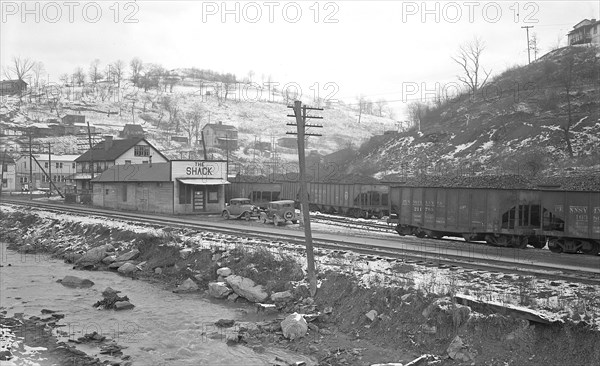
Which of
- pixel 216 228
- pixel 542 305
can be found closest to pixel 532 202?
pixel 542 305

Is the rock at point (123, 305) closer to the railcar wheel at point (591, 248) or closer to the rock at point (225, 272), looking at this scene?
→ the rock at point (225, 272)

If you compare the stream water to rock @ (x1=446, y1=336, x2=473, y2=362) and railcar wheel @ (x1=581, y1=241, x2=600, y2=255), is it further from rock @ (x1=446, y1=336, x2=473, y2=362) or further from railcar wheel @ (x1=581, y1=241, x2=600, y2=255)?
railcar wheel @ (x1=581, y1=241, x2=600, y2=255)

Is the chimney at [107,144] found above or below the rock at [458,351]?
above

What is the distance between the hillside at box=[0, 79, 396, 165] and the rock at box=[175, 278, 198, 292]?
3683 inches

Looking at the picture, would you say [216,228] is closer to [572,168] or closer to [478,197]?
[478,197]

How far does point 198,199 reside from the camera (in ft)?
145

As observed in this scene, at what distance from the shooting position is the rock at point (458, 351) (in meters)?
12.2

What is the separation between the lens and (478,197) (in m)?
25.0

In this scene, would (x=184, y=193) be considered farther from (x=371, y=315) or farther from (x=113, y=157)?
(x=371, y=315)

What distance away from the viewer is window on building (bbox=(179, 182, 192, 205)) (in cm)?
4341

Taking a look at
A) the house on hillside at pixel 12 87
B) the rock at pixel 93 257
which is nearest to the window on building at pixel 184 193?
the rock at pixel 93 257

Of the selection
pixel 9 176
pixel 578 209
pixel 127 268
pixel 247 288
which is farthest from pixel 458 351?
pixel 9 176

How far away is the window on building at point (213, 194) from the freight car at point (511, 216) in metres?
21.1

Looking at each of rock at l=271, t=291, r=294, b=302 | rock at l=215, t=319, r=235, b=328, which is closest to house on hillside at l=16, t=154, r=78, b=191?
rock at l=271, t=291, r=294, b=302
